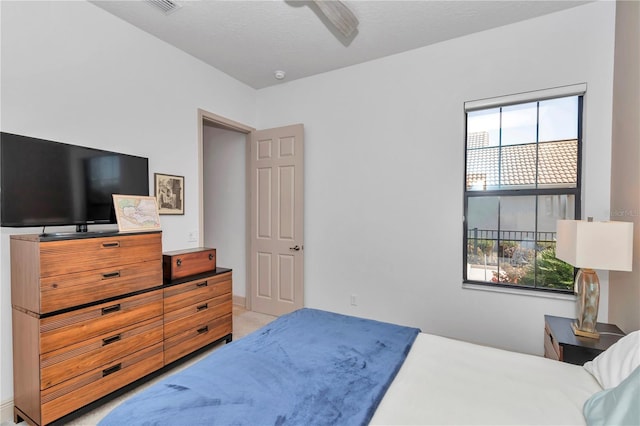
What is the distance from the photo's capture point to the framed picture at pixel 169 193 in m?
2.83

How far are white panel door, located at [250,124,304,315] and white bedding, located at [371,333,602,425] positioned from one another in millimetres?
2250

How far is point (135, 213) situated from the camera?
7.59 feet

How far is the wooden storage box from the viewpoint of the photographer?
2555mm

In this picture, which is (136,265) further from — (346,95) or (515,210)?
(515,210)

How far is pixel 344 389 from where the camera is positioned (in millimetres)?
1265

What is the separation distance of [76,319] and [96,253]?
1.36 ft

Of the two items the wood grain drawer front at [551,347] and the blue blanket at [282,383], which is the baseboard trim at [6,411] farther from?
the wood grain drawer front at [551,347]

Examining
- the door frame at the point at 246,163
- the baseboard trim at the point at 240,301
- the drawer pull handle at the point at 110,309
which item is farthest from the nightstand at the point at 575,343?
the baseboard trim at the point at 240,301

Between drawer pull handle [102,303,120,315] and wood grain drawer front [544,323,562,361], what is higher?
drawer pull handle [102,303,120,315]

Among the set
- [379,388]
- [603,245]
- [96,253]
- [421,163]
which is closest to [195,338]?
[96,253]

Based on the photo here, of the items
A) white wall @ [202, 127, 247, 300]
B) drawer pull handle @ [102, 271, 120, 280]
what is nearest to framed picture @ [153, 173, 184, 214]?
drawer pull handle @ [102, 271, 120, 280]

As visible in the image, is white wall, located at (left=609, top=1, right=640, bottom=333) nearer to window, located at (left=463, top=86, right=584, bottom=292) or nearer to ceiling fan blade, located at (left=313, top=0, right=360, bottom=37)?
window, located at (left=463, top=86, right=584, bottom=292)

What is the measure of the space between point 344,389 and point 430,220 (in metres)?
2.11

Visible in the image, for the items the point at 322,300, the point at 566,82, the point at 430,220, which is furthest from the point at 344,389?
the point at 566,82
